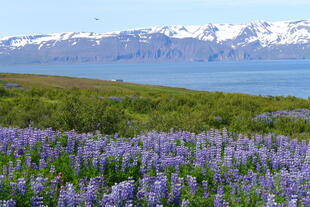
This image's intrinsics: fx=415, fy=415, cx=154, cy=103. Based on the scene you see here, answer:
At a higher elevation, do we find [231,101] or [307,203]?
[307,203]

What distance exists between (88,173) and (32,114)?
10.2 meters

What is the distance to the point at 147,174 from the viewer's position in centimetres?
782

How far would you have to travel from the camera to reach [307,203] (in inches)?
257

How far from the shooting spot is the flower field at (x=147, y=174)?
21.4 ft

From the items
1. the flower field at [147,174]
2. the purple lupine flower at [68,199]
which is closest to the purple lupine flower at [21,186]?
the flower field at [147,174]

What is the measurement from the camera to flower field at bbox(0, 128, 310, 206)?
652 centimetres

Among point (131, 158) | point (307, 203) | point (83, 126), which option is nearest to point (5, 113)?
point (83, 126)

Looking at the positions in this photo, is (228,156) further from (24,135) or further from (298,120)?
(298,120)

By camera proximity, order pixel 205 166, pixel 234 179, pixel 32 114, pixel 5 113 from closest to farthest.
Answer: pixel 234 179 < pixel 205 166 < pixel 32 114 < pixel 5 113

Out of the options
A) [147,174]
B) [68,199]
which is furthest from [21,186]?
[147,174]

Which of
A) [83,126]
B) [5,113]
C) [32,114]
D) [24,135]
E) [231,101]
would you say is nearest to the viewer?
[24,135]

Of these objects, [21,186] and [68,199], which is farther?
[21,186]

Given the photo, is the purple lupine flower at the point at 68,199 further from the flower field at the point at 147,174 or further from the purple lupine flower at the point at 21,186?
the purple lupine flower at the point at 21,186

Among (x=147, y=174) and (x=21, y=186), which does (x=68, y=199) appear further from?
(x=147, y=174)
